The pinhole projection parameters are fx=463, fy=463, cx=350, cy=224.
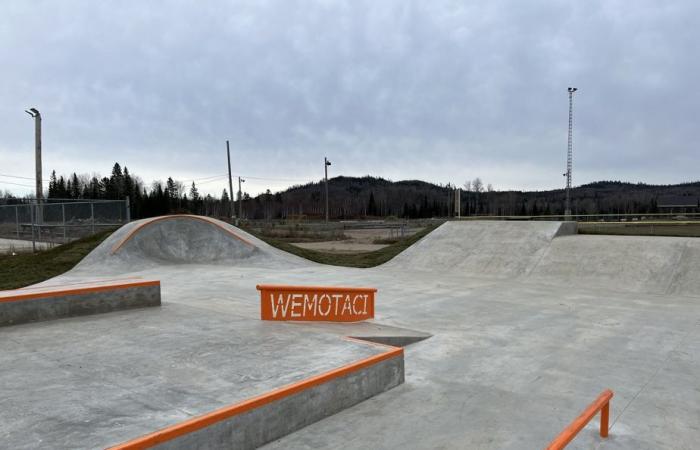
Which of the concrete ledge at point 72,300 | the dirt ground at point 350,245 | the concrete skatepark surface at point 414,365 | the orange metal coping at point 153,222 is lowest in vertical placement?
the concrete skatepark surface at point 414,365

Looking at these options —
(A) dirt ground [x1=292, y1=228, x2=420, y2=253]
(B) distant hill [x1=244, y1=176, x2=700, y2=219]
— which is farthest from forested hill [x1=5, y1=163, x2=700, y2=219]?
(A) dirt ground [x1=292, y1=228, x2=420, y2=253]

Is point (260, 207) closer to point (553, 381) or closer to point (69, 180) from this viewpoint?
point (69, 180)

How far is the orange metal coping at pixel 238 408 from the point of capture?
10.6 feet

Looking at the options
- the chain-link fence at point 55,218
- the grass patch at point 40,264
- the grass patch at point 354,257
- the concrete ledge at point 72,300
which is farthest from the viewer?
the chain-link fence at point 55,218

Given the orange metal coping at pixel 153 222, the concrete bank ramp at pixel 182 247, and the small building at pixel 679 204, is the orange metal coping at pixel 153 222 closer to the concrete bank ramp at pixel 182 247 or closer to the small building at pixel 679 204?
the concrete bank ramp at pixel 182 247

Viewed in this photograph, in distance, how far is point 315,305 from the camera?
27.0 feet

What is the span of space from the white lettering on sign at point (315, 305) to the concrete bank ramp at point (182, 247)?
35.5 ft

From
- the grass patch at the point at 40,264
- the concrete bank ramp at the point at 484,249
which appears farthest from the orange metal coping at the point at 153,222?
the concrete bank ramp at the point at 484,249

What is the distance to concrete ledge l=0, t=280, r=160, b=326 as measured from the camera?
279 inches

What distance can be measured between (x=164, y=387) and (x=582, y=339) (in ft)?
22.4

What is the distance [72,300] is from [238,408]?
5367 mm

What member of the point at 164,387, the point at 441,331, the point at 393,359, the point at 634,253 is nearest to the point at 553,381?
the point at 393,359

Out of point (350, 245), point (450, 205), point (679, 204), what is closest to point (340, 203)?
point (450, 205)

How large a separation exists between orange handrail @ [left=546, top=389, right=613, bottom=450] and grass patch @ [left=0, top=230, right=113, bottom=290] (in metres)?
15.1
